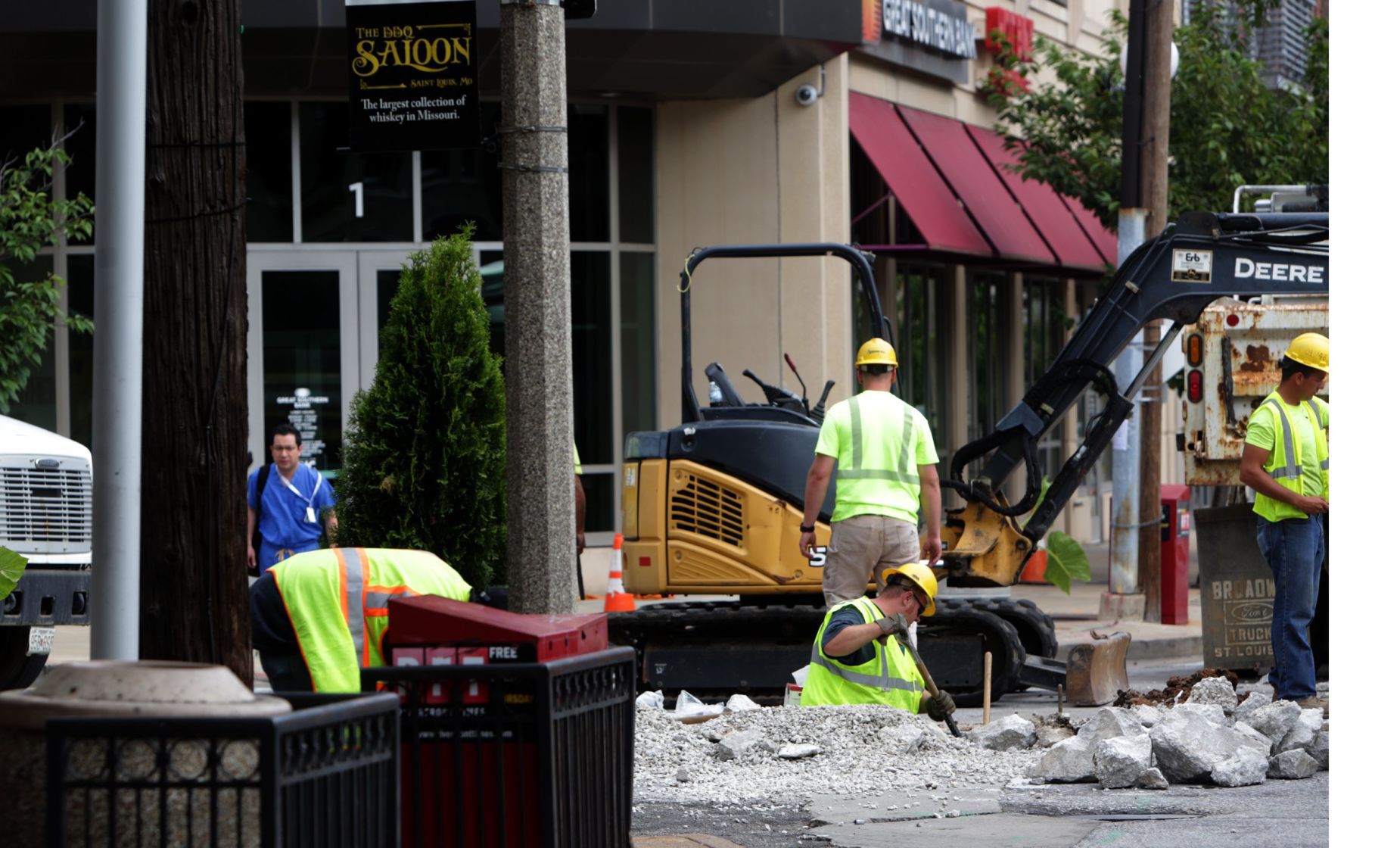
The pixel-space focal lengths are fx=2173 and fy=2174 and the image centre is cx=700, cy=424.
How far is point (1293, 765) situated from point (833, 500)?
3966 millimetres

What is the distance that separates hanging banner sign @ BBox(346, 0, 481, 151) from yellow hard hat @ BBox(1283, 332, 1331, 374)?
4.57 meters

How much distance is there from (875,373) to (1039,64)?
12.8 meters

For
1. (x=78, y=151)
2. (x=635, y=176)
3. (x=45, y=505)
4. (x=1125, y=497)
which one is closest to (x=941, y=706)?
(x=45, y=505)

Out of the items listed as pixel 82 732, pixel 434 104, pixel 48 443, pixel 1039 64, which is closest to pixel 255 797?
pixel 82 732

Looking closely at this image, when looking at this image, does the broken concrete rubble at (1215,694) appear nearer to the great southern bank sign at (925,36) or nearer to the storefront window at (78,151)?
the great southern bank sign at (925,36)

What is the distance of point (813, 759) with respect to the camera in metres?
9.02

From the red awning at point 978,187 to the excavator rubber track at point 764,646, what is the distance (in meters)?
9.74

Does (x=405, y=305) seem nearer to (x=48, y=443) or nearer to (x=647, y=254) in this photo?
(x=48, y=443)

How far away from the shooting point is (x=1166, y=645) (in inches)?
589

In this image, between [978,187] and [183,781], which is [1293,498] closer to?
[183,781]

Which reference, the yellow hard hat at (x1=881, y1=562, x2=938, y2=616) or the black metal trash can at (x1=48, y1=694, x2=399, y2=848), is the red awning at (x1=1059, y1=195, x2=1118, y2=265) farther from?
the black metal trash can at (x1=48, y1=694, x2=399, y2=848)

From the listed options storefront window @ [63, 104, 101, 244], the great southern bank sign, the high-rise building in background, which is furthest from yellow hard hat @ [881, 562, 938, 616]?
the high-rise building in background

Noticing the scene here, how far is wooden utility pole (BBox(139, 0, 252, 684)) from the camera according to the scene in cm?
598

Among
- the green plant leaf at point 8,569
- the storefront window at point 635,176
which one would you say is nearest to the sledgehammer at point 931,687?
the green plant leaf at point 8,569
